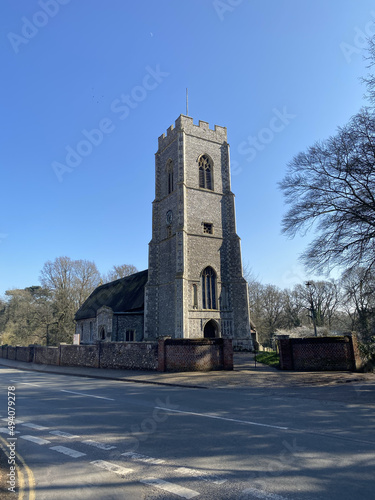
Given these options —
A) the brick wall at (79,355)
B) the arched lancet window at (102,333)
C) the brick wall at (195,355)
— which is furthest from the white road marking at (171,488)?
the arched lancet window at (102,333)

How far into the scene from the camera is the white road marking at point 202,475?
150 inches

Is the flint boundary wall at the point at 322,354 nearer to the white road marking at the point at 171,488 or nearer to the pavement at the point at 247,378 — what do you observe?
the pavement at the point at 247,378

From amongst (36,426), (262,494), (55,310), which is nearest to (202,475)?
(262,494)

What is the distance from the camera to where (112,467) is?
14.1 feet

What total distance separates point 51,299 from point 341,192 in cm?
4308

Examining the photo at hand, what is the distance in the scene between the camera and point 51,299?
4747 cm

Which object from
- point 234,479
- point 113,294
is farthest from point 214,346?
point 113,294

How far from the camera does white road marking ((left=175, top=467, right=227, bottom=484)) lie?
3801 millimetres

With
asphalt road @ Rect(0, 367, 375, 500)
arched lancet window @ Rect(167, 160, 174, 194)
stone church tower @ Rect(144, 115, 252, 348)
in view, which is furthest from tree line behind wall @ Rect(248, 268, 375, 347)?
asphalt road @ Rect(0, 367, 375, 500)

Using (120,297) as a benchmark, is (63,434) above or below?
below

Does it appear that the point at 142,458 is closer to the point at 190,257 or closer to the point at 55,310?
the point at 190,257

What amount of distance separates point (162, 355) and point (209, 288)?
11.2 metres

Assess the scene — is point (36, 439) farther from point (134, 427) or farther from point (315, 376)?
point (315, 376)

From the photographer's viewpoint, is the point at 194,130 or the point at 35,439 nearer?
the point at 35,439
